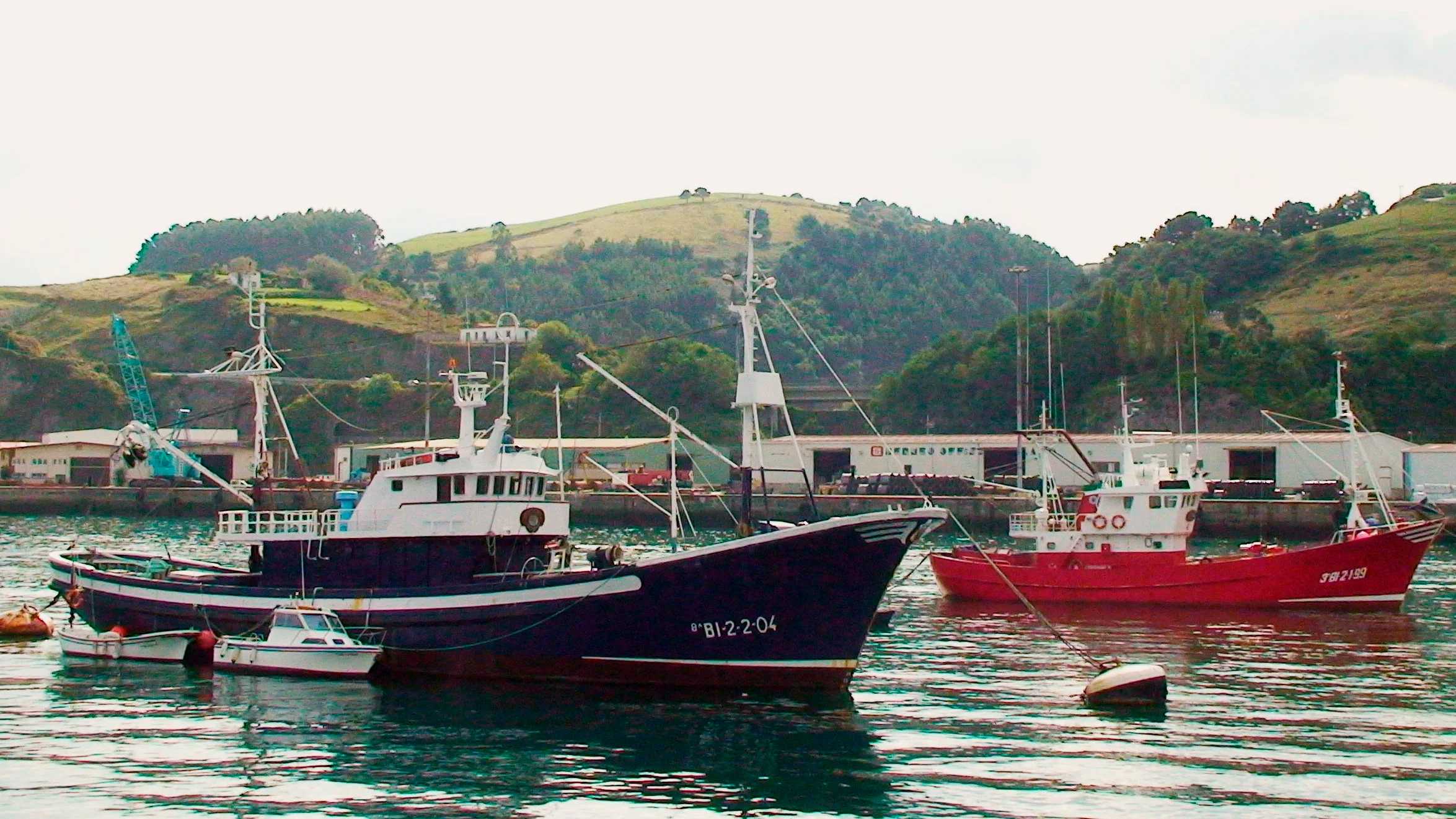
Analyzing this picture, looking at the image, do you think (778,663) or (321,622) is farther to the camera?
(321,622)

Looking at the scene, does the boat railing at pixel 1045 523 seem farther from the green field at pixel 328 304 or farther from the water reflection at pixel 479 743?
the green field at pixel 328 304

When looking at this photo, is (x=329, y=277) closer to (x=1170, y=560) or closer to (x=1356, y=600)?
(x=1170, y=560)

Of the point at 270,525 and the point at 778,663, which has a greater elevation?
the point at 270,525

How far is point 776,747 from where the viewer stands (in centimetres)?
2572

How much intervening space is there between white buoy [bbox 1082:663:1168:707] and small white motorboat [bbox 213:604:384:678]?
15213 millimetres

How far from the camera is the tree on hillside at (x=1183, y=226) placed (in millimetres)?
188375

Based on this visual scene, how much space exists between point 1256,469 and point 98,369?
384ft

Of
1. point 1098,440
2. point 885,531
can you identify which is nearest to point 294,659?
point 885,531

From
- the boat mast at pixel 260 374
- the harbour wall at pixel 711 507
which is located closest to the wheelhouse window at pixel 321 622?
the boat mast at pixel 260 374

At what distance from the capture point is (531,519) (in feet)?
108

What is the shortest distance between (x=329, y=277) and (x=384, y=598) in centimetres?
16643

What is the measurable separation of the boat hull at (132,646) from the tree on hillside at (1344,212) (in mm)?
177983

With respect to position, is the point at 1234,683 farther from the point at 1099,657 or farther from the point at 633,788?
the point at 633,788

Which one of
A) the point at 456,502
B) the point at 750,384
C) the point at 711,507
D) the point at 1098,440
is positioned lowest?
the point at 711,507
